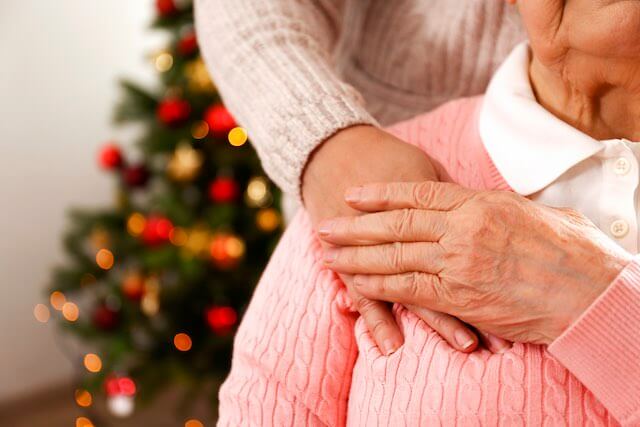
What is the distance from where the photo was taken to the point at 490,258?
2.37ft

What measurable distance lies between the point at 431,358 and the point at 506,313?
10cm

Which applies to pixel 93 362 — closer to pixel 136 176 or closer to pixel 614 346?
pixel 136 176

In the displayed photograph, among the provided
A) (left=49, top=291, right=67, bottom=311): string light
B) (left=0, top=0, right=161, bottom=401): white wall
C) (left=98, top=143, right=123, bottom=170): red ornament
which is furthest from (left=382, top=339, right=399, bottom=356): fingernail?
(left=0, top=0, right=161, bottom=401): white wall

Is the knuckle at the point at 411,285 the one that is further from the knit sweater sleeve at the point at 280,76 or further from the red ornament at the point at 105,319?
the red ornament at the point at 105,319

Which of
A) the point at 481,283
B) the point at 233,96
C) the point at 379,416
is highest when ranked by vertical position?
the point at 233,96

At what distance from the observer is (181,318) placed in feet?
8.08

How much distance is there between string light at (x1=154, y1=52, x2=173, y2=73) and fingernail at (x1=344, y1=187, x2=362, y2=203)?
166 cm

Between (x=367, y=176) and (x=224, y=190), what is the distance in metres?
1.44

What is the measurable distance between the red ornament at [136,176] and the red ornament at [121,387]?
0.63m

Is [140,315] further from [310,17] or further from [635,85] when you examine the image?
[635,85]

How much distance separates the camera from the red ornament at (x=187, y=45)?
7.48 ft

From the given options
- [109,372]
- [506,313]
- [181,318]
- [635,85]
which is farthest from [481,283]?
[109,372]

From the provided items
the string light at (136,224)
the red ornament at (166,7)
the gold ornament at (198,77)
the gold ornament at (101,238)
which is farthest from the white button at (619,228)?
the gold ornament at (101,238)

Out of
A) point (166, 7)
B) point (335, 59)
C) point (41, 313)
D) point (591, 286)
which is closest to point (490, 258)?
point (591, 286)
